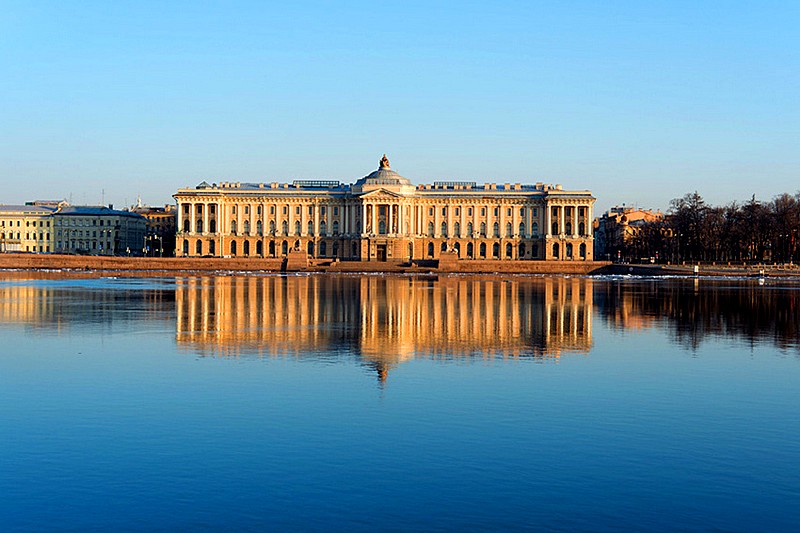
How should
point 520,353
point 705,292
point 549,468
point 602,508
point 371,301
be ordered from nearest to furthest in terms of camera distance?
point 602,508
point 549,468
point 520,353
point 371,301
point 705,292

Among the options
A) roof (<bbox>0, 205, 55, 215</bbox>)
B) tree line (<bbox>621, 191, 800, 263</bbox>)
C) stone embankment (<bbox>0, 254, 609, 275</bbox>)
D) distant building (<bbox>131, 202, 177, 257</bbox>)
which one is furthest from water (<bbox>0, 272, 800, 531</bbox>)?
roof (<bbox>0, 205, 55, 215</bbox>)

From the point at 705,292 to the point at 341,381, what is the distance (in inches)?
2070

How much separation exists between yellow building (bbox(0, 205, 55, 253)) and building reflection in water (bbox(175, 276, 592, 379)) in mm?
122877

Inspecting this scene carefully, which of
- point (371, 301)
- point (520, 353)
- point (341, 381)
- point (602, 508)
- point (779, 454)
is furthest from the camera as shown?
point (371, 301)

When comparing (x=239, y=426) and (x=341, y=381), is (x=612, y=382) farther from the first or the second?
(x=239, y=426)

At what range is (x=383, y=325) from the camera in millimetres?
37219

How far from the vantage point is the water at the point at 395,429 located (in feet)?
41.1

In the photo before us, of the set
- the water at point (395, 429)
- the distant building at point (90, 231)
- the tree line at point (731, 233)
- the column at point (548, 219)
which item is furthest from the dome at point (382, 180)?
the water at point (395, 429)

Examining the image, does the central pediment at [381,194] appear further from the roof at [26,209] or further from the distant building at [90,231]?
the roof at [26,209]

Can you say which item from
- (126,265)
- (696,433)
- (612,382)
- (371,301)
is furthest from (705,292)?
(126,265)

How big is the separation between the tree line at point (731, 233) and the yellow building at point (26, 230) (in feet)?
348

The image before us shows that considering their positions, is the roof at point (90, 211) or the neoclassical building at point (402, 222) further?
the roof at point (90, 211)

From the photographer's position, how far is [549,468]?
14.5 m

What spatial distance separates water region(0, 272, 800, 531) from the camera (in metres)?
12.5
